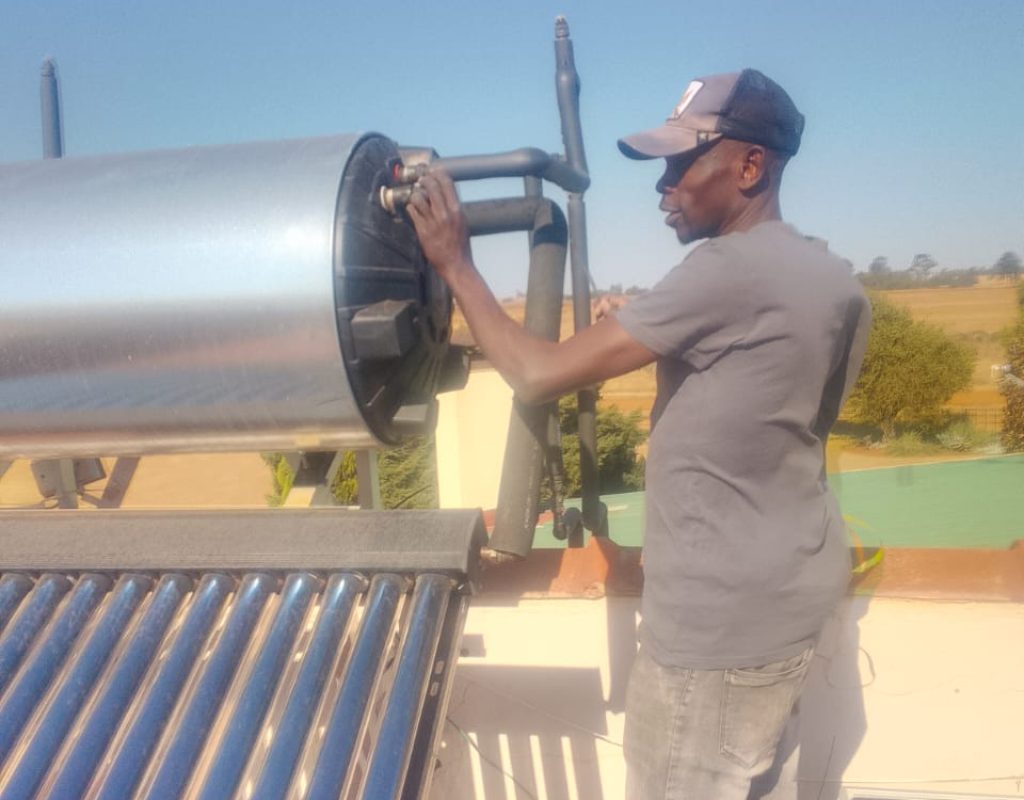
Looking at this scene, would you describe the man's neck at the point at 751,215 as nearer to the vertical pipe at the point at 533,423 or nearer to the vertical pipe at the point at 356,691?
the vertical pipe at the point at 533,423

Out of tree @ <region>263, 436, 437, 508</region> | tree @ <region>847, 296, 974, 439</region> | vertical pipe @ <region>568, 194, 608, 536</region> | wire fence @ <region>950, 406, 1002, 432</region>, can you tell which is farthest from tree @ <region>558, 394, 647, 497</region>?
wire fence @ <region>950, 406, 1002, 432</region>

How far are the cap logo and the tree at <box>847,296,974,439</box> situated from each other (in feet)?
84.5

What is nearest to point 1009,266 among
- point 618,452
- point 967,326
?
point 967,326

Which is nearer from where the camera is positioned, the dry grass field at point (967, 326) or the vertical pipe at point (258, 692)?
the vertical pipe at point (258, 692)

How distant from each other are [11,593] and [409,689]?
0.83 meters

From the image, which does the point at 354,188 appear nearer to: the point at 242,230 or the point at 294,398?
the point at 242,230

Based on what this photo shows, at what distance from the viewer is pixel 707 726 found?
5.17 ft

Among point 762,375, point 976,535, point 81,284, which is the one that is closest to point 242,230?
point 81,284

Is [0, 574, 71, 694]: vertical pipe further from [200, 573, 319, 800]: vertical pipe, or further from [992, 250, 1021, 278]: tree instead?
[992, 250, 1021, 278]: tree

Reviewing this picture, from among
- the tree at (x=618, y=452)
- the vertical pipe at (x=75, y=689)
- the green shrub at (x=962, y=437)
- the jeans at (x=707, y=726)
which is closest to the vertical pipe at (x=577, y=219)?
the jeans at (x=707, y=726)

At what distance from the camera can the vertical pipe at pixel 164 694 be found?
1.34 meters

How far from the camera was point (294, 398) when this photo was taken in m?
1.64

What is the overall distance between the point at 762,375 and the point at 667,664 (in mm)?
522

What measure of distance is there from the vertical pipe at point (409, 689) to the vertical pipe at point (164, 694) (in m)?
0.36
